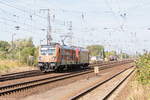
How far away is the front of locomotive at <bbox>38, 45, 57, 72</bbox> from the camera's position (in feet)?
100.0

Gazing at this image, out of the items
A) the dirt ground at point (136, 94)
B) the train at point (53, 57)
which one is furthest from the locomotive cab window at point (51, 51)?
the dirt ground at point (136, 94)

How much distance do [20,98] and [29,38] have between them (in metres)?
113

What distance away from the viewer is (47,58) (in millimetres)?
30938

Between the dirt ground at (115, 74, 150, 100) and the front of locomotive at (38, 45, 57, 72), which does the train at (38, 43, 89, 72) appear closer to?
the front of locomotive at (38, 45, 57, 72)

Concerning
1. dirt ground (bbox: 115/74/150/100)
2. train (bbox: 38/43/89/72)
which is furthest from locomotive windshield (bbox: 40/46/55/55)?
dirt ground (bbox: 115/74/150/100)

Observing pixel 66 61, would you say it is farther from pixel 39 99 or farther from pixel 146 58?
pixel 39 99

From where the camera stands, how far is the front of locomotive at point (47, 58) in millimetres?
30469

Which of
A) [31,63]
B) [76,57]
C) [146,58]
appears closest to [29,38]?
[31,63]

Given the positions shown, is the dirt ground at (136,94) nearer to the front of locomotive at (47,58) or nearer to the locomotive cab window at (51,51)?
the front of locomotive at (47,58)

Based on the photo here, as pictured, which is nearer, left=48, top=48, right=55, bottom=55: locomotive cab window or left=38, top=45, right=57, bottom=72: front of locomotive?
left=38, top=45, right=57, bottom=72: front of locomotive

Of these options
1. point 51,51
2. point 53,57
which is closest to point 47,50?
point 51,51

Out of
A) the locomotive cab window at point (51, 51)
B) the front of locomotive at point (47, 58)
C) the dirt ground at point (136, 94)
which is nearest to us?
the dirt ground at point (136, 94)

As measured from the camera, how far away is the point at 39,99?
44.9ft

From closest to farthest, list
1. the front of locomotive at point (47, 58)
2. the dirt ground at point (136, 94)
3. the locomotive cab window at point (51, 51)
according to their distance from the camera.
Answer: the dirt ground at point (136, 94)
the front of locomotive at point (47, 58)
the locomotive cab window at point (51, 51)
